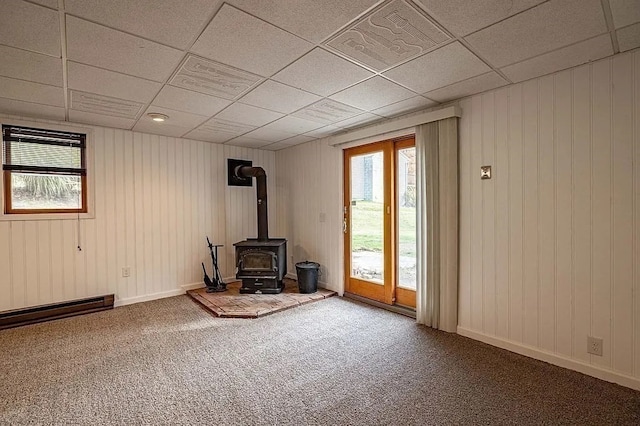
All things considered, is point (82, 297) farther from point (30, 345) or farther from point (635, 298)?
point (635, 298)

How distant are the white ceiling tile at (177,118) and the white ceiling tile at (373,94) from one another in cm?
173

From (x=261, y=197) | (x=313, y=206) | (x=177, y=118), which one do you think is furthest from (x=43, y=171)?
(x=313, y=206)

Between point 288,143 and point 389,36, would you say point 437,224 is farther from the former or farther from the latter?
point 288,143

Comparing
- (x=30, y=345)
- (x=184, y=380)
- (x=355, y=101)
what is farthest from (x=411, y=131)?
(x=30, y=345)

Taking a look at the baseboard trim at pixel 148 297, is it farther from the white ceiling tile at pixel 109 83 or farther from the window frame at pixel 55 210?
the white ceiling tile at pixel 109 83

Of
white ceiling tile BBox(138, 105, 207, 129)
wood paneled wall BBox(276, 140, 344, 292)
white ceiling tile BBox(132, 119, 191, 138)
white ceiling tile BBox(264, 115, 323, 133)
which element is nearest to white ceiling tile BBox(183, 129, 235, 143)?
white ceiling tile BBox(132, 119, 191, 138)

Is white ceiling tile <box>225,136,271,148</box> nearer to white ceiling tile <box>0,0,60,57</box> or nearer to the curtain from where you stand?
the curtain

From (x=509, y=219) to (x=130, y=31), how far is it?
3241 millimetres

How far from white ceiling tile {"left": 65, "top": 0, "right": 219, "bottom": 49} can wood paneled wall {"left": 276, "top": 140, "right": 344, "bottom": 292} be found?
2.96m

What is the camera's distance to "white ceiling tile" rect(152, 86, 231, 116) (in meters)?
2.88

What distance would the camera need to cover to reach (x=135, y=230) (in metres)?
4.40

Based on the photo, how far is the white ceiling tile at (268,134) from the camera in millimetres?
4332

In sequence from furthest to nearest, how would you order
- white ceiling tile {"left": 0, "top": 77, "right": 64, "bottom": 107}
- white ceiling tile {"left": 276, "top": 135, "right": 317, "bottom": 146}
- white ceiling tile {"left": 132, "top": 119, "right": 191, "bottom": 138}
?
white ceiling tile {"left": 276, "top": 135, "right": 317, "bottom": 146}, white ceiling tile {"left": 132, "top": 119, "right": 191, "bottom": 138}, white ceiling tile {"left": 0, "top": 77, "right": 64, "bottom": 107}

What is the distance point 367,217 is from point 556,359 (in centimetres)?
247
